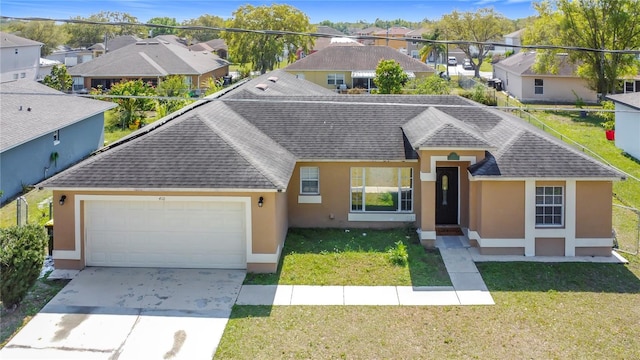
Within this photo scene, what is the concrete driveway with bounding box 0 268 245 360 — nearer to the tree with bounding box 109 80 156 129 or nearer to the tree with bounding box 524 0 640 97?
the tree with bounding box 109 80 156 129

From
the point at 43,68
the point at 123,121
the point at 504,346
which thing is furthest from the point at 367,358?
the point at 43,68

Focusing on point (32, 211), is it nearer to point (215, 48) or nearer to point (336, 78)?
point (336, 78)

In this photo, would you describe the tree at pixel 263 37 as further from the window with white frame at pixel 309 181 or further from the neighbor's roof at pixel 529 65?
the window with white frame at pixel 309 181

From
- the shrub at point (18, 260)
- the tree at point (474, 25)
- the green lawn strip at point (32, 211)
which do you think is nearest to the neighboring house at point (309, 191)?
the shrub at point (18, 260)

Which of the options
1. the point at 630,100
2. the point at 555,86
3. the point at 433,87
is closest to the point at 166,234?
the point at 630,100

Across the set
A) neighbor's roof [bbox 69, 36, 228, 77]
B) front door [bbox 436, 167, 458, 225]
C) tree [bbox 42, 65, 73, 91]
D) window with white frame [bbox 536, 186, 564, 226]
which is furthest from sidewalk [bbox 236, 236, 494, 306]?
neighbor's roof [bbox 69, 36, 228, 77]

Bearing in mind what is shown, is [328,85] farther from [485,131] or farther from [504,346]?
[504,346]
